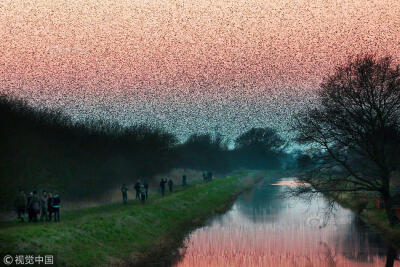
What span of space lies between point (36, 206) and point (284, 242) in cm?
1746

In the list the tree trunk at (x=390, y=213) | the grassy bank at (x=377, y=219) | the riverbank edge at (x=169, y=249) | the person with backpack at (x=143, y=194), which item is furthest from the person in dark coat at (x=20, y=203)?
the tree trunk at (x=390, y=213)

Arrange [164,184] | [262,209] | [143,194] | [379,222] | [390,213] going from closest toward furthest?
[390,213] → [379,222] → [143,194] → [262,209] → [164,184]

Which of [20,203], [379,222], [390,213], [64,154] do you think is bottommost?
[379,222]

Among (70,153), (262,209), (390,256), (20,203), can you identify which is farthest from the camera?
(262,209)

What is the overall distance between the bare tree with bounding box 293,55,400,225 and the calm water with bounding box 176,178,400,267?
3.94 m

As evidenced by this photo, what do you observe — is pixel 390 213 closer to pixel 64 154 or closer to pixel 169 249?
pixel 169 249

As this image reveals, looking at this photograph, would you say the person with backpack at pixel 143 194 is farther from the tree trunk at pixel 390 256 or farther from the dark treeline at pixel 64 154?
the tree trunk at pixel 390 256

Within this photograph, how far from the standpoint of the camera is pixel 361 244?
3634 centimetres

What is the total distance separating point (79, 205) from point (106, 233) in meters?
19.5

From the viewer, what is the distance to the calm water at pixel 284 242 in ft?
103

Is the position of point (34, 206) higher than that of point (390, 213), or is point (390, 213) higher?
point (34, 206)

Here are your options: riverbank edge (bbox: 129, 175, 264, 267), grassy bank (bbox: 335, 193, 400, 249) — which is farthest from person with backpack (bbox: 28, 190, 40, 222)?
grassy bank (bbox: 335, 193, 400, 249)

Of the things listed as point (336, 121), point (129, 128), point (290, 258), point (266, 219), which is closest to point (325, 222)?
point (266, 219)

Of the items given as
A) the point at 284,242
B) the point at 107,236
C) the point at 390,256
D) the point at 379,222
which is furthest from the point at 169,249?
the point at 379,222
